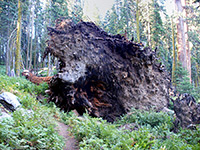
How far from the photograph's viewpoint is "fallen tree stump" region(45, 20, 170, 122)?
8.09m

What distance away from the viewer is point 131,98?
31.2 ft

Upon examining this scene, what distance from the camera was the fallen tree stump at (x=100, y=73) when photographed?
8.09 m

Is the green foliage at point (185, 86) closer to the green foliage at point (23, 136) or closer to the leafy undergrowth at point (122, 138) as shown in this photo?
the leafy undergrowth at point (122, 138)

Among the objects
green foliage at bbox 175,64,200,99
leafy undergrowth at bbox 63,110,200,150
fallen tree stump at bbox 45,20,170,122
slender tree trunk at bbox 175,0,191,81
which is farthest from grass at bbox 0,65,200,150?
slender tree trunk at bbox 175,0,191,81

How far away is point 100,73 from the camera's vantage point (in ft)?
28.8

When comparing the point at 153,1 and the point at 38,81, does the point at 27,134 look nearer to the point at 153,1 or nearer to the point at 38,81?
the point at 38,81

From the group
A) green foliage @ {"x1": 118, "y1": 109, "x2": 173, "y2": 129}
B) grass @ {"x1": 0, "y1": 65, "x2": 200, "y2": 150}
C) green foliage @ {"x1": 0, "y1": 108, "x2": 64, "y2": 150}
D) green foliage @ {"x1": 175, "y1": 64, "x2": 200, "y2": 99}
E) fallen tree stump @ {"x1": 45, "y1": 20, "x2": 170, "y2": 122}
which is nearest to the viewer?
green foliage @ {"x1": 0, "y1": 108, "x2": 64, "y2": 150}

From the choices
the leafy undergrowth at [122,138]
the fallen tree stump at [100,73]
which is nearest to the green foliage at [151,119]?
the leafy undergrowth at [122,138]

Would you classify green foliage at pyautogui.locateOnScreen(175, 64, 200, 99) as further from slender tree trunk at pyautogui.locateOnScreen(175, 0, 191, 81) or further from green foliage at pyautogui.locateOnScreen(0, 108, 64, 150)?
green foliage at pyautogui.locateOnScreen(0, 108, 64, 150)

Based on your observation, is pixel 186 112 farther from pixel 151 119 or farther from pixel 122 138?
pixel 122 138

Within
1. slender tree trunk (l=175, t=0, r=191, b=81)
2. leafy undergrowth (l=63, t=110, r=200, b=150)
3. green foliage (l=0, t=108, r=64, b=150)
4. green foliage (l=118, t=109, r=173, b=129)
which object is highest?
slender tree trunk (l=175, t=0, r=191, b=81)

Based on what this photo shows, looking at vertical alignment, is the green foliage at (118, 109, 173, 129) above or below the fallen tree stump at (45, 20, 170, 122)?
below

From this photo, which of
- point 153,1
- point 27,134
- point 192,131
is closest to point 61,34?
point 27,134

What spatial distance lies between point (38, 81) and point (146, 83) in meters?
7.00
